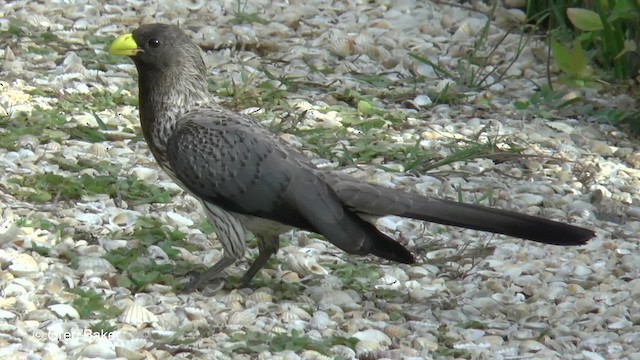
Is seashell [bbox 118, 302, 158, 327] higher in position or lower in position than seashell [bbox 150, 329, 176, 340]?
higher

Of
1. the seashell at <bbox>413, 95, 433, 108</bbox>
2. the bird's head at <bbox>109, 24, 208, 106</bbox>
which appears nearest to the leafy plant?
the bird's head at <bbox>109, 24, 208, 106</bbox>

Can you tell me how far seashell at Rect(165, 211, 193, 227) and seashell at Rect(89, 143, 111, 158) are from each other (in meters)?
0.66

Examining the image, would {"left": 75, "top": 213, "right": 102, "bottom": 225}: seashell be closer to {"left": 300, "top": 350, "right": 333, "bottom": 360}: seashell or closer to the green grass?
the green grass

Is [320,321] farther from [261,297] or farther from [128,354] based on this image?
[128,354]

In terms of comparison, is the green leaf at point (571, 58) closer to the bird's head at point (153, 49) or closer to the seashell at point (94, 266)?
the bird's head at point (153, 49)

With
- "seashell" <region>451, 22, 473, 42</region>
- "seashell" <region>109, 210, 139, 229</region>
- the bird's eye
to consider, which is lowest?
"seashell" <region>451, 22, 473, 42</region>

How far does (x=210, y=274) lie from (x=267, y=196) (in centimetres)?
40

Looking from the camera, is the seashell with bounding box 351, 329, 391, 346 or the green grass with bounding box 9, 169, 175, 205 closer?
the seashell with bounding box 351, 329, 391, 346

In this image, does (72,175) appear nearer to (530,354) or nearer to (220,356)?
(220,356)

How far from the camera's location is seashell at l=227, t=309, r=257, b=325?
470cm

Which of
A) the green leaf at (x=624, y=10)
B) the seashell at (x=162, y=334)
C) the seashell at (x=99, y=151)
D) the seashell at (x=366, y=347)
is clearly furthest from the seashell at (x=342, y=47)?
the seashell at (x=162, y=334)

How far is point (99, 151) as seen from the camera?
616cm

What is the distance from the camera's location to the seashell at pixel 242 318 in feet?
15.4

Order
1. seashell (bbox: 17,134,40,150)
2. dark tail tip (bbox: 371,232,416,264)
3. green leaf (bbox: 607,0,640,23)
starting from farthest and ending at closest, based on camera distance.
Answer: green leaf (bbox: 607,0,640,23) < seashell (bbox: 17,134,40,150) < dark tail tip (bbox: 371,232,416,264)
